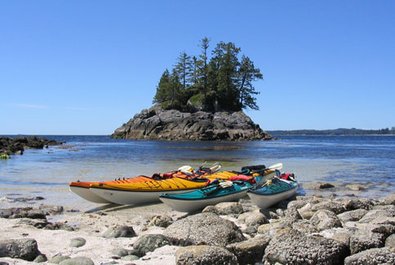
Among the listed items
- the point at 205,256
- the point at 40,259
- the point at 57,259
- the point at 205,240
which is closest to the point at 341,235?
the point at 205,240

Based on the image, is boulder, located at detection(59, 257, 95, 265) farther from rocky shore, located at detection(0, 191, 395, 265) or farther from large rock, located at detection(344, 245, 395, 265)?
large rock, located at detection(344, 245, 395, 265)

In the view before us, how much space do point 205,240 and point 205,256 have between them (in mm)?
1259

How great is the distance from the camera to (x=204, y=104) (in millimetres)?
75875

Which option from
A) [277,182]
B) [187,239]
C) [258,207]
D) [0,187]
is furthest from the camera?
[0,187]

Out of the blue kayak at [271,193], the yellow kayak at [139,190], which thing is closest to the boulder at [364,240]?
the blue kayak at [271,193]

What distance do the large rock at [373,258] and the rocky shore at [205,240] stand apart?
0.01 metres

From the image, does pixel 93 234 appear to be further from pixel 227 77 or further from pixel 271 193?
pixel 227 77

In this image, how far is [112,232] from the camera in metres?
7.60

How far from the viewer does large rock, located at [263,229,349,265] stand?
5.50 metres

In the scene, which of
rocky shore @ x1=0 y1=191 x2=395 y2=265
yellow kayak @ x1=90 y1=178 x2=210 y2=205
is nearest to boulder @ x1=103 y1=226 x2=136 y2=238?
rocky shore @ x1=0 y1=191 x2=395 y2=265

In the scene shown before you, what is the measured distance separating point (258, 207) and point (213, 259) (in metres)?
5.74

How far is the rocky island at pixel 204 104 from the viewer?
68750 mm

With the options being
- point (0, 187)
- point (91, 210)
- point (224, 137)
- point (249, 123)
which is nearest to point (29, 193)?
Answer: point (0, 187)

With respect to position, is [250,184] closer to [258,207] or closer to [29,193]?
[258,207]
